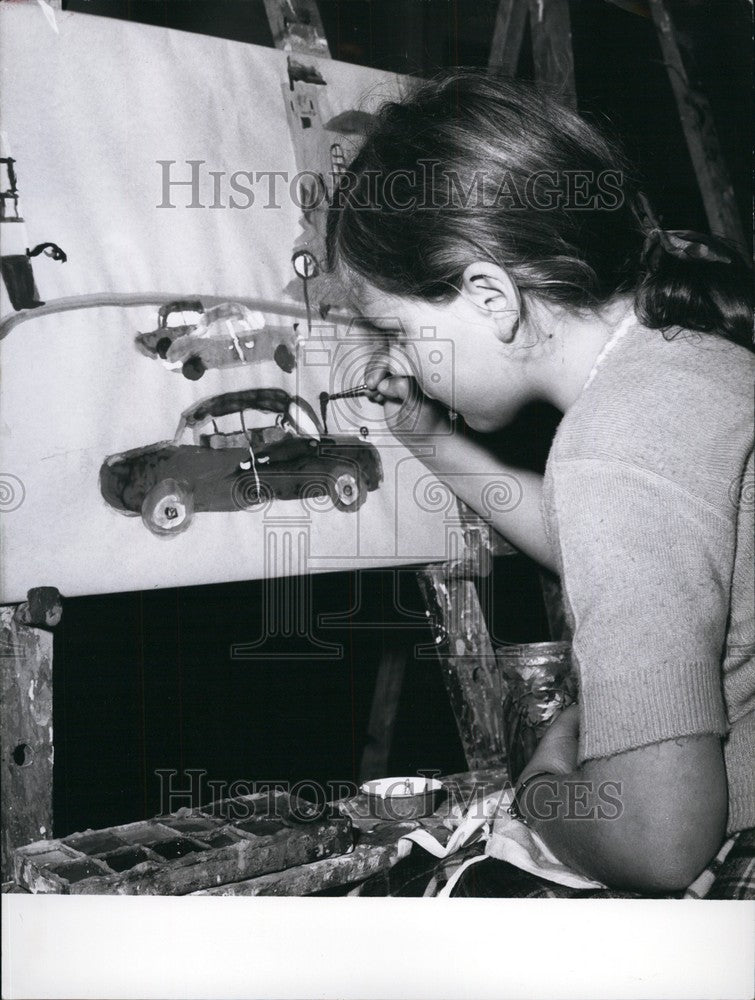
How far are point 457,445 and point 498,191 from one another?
0.38 meters

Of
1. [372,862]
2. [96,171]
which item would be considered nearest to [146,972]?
[372,862]

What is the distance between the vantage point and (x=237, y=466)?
4.23 feet

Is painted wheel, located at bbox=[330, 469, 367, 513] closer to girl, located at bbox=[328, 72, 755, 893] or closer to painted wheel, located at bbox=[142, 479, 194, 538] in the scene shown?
girl, located at bbox=[328, 72, 755, 893]

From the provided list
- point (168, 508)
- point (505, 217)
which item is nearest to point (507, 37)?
point (505, 217)

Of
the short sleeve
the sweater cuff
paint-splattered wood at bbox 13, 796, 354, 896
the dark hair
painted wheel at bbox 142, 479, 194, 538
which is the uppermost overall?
the dark hair

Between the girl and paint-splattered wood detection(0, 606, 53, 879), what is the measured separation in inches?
24.3

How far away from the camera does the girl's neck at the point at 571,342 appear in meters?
1.19

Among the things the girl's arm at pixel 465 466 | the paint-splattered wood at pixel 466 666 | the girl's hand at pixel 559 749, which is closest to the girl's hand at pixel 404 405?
the girl's arm at pixel 465 466

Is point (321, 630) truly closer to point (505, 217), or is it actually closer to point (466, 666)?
point (466, 666)

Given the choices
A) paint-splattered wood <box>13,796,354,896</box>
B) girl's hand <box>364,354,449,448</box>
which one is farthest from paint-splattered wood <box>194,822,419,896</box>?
girl's hand <box>364,354,449,448</box>

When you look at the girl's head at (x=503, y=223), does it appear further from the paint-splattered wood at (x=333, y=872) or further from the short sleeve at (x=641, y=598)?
the paint-splattered wood at (x=333, y=872)

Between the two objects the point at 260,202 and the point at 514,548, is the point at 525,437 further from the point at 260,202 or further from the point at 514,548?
the point at 260,202

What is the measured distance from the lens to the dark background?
4.05ft

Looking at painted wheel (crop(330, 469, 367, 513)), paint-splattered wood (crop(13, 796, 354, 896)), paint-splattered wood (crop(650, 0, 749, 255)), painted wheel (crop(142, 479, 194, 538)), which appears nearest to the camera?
paint-splattered wood (crop(13, 796, 354, 896))
